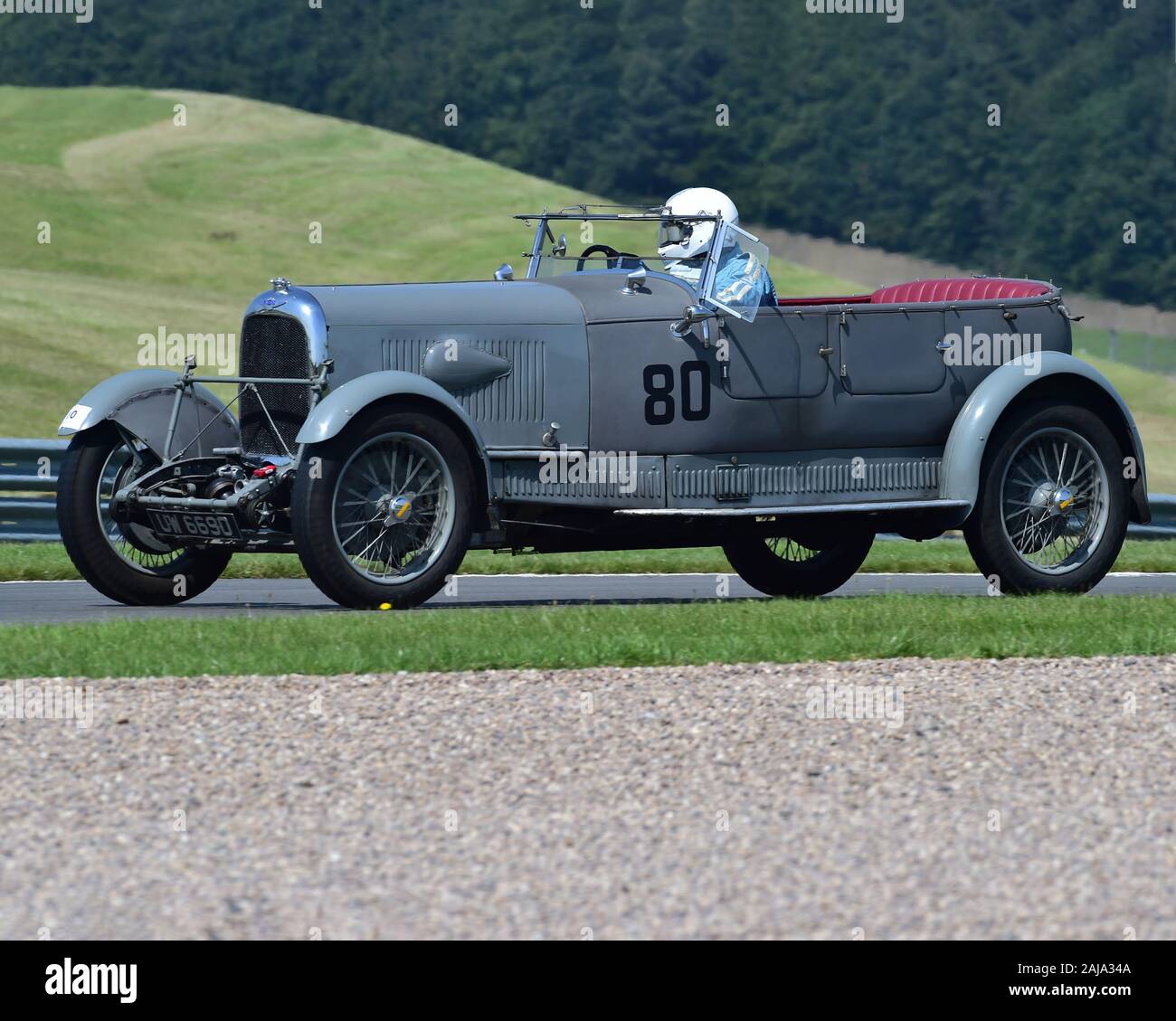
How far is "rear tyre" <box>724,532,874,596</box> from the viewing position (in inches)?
443

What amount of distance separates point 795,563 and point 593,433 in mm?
2298

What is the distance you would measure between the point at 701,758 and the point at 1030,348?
525cm

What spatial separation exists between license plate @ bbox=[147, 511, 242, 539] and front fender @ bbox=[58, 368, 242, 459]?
0.45 metres

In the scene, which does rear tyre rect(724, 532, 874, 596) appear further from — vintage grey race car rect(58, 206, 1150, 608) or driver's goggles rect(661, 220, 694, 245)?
driver's goggles rect(661, 220, 694, 245)

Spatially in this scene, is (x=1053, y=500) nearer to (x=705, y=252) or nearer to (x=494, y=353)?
(x=705, y=252)

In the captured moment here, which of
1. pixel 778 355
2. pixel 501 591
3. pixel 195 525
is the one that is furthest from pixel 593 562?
pixel 195 525

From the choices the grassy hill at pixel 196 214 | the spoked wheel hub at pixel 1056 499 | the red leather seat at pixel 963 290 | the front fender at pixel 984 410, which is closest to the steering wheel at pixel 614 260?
the red leather seat at pixel 963 290

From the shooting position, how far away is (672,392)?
9547 millimetres

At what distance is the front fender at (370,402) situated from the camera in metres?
8.79

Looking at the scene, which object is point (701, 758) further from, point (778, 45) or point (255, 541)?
point (778, 45)

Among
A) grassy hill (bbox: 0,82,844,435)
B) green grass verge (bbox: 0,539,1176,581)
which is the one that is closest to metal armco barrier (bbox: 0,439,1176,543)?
green grass verge (bbox: 0,539,1176,581)

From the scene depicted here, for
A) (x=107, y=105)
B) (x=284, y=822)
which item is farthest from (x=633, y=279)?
(x=107, y=105)

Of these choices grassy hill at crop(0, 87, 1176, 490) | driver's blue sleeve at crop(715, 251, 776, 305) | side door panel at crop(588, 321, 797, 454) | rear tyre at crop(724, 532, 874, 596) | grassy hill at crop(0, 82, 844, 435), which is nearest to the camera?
side door panel at crop(588, 321, 797, 454)
